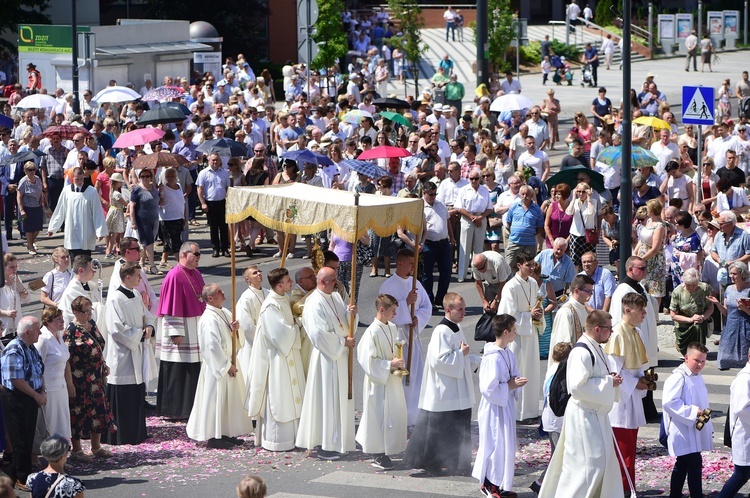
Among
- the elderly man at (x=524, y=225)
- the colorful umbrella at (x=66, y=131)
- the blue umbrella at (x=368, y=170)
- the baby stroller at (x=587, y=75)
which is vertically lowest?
the elderly man at (x=524, y=225)

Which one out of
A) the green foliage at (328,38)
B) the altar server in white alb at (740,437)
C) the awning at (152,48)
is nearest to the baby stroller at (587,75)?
the green foliage at (328,38)

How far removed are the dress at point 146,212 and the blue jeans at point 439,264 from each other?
4354mm

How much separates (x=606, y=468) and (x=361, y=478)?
2438 mm

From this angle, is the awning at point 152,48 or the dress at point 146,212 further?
the awning at point 152,48

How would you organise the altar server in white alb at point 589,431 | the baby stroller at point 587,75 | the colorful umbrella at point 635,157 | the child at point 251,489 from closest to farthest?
the child at point 251,489 → the altar server in white alb at point 589,431 → the colorful umbrella at point 635,157 → the baby stroller at point 587,75

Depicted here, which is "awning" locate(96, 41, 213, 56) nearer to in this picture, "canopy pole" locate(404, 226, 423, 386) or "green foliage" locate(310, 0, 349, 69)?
"green foliage" locate(310, 0, 349, 69)

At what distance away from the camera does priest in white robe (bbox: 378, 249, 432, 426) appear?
1346 cm

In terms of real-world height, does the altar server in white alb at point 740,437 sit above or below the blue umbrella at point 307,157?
below

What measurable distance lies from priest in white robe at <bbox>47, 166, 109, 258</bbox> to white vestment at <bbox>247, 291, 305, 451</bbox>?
7.42 meters

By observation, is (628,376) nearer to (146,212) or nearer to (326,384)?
(326,384)

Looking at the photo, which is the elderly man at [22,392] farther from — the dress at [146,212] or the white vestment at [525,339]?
the dress at [146,212]

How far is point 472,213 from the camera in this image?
1995 cm

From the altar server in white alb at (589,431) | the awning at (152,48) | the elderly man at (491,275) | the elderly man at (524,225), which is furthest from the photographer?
the awning at (152,48)

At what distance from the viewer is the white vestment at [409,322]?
1345 cm
